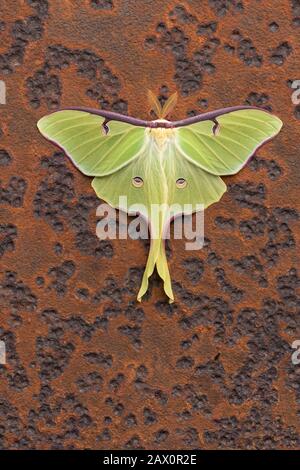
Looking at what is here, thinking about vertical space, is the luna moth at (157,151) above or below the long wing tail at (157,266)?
above

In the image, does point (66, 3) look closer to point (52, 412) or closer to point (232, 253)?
point (232, 253)

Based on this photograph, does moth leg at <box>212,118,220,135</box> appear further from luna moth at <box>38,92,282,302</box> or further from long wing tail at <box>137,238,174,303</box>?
long wing tail at <box>137,238,174,303</box>

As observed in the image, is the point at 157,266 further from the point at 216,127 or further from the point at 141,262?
the point at 216,127

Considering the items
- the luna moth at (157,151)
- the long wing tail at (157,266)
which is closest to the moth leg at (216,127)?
the luna moth at (157,151)

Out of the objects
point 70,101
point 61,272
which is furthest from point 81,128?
point 61,272

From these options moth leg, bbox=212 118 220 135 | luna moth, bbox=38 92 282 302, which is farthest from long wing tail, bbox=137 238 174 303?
moth leg, bbox=212 118 220 135

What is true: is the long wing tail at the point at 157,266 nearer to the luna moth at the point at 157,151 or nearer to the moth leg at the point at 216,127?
the luna moth at the point at 157,151
